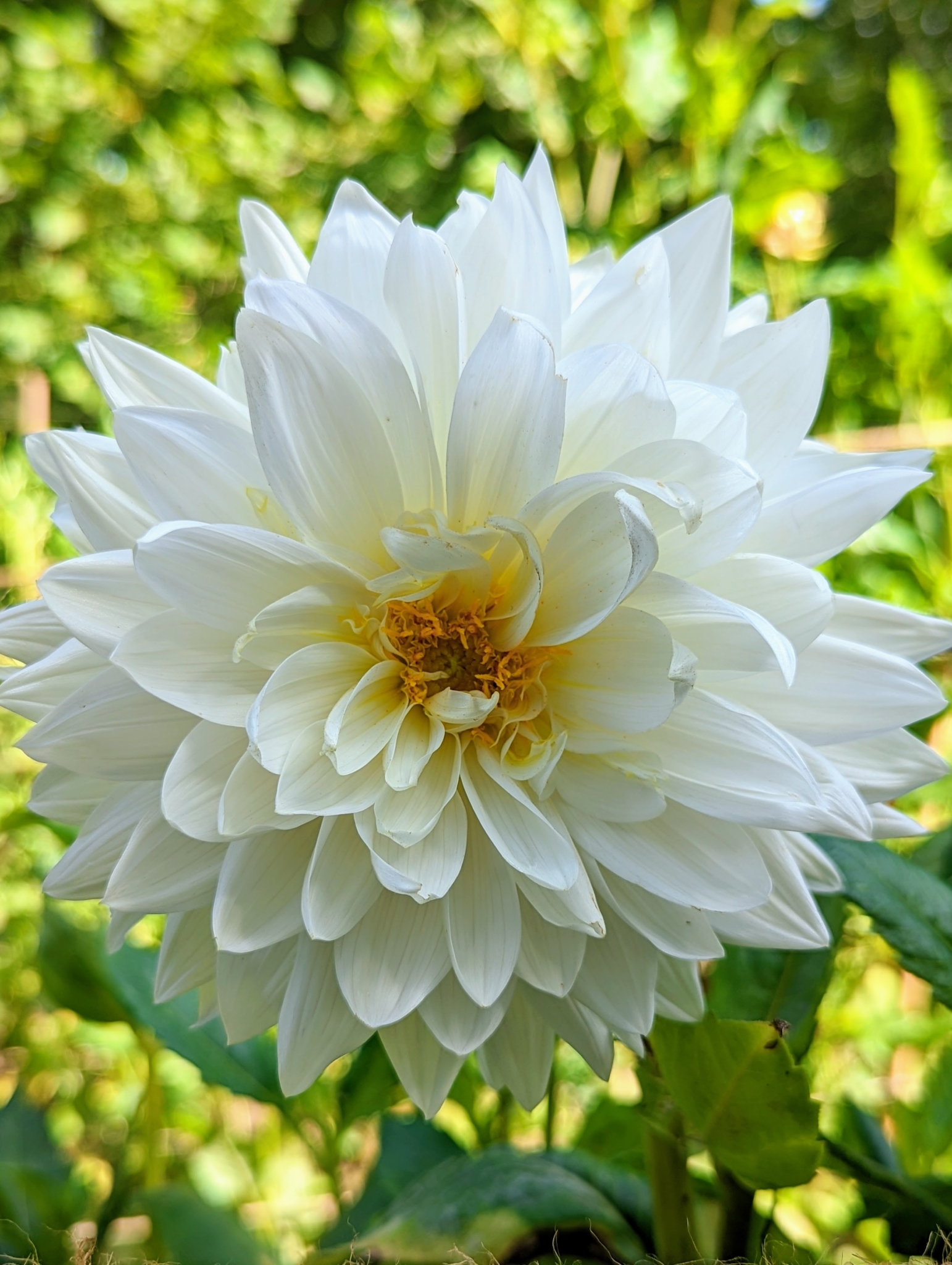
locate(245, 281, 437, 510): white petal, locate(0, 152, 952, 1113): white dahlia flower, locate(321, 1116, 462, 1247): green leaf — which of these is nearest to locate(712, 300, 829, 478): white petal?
locate(0, 152, 952, 1113): white dahlia flower

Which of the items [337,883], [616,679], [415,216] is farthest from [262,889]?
[415,216]

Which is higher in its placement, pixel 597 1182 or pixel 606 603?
pixel 606 603

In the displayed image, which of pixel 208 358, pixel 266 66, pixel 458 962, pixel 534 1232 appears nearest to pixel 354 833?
pixel 458 962

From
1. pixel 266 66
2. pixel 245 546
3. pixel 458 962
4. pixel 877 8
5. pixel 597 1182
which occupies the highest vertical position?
pixel 877 8

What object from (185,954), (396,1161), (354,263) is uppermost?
(354,263)

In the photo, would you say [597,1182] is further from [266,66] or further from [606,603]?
[266,66]

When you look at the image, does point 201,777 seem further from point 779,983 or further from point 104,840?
point 779,983

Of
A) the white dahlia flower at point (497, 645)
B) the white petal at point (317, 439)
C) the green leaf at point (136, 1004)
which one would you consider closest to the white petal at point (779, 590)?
the white dahlia flower at point (497, 645)
